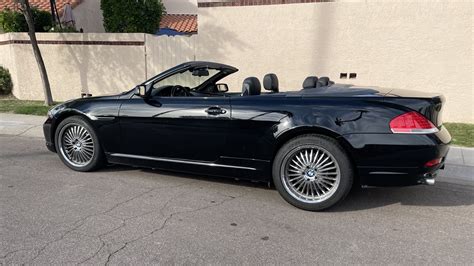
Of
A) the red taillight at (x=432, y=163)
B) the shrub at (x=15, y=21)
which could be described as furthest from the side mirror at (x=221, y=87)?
the shrub at (x=15, y=21)

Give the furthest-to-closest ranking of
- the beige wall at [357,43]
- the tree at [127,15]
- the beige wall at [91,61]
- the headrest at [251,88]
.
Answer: the tree at [127,15] → the beige wall at [91,61] → the beige wall at [357,43] → the headrest at [251,88]

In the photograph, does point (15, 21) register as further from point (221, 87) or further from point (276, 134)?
point (276, 134)

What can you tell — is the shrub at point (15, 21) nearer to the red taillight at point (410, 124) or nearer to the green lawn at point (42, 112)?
the green lawn at point (42, 112)

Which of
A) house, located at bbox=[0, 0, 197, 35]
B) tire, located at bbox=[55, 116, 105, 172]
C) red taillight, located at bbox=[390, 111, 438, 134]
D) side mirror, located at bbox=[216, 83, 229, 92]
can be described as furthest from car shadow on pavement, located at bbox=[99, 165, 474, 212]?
house, located at bbox=[0, 0, 197, 35]

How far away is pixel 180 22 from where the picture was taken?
1764 cm

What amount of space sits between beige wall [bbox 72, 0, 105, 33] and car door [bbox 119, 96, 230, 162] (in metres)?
12.1

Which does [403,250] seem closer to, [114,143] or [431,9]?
[114,143]

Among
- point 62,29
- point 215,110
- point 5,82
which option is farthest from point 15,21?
point 215,110

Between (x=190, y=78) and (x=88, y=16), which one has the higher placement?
(x=88, y=16)

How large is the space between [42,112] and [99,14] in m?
8.55

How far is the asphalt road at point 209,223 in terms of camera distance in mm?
2887

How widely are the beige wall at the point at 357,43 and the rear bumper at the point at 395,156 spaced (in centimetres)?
486

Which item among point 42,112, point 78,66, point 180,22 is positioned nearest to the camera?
point 42,112

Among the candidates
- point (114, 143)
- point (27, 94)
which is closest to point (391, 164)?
point (114, 143)
